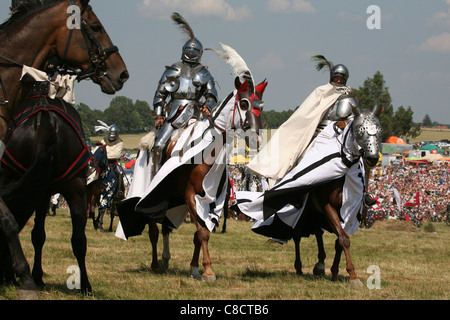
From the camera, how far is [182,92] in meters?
→ 9.16

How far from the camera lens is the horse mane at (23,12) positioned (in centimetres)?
542

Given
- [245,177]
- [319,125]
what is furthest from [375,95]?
[319,125]

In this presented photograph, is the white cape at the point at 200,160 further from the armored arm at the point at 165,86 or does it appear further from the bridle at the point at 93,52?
the bridle at the point at 93,52

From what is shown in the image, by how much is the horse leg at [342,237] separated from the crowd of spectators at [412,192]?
492 inches

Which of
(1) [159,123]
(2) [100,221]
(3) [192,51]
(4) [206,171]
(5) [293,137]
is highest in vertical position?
(3) [192,51]

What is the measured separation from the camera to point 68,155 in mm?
6062

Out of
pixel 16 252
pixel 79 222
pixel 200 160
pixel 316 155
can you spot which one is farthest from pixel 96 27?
pixel 316 155

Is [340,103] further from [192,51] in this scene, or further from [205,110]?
[192,51]

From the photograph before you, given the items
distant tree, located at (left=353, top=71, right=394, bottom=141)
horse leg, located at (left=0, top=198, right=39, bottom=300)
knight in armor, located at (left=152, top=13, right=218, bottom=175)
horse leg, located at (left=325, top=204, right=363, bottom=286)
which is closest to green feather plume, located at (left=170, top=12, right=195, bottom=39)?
knight in armor, located at (left=152, top=13, right=218, bottom=175)

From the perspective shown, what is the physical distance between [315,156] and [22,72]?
14.4ft

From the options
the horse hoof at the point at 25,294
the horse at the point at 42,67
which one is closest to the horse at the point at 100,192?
the horse at the point at 42,67

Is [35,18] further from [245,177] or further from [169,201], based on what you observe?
[245,177]

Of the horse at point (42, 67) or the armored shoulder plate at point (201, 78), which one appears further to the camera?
the armored shoulder plate at point (201, 78)

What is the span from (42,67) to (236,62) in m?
3.48
